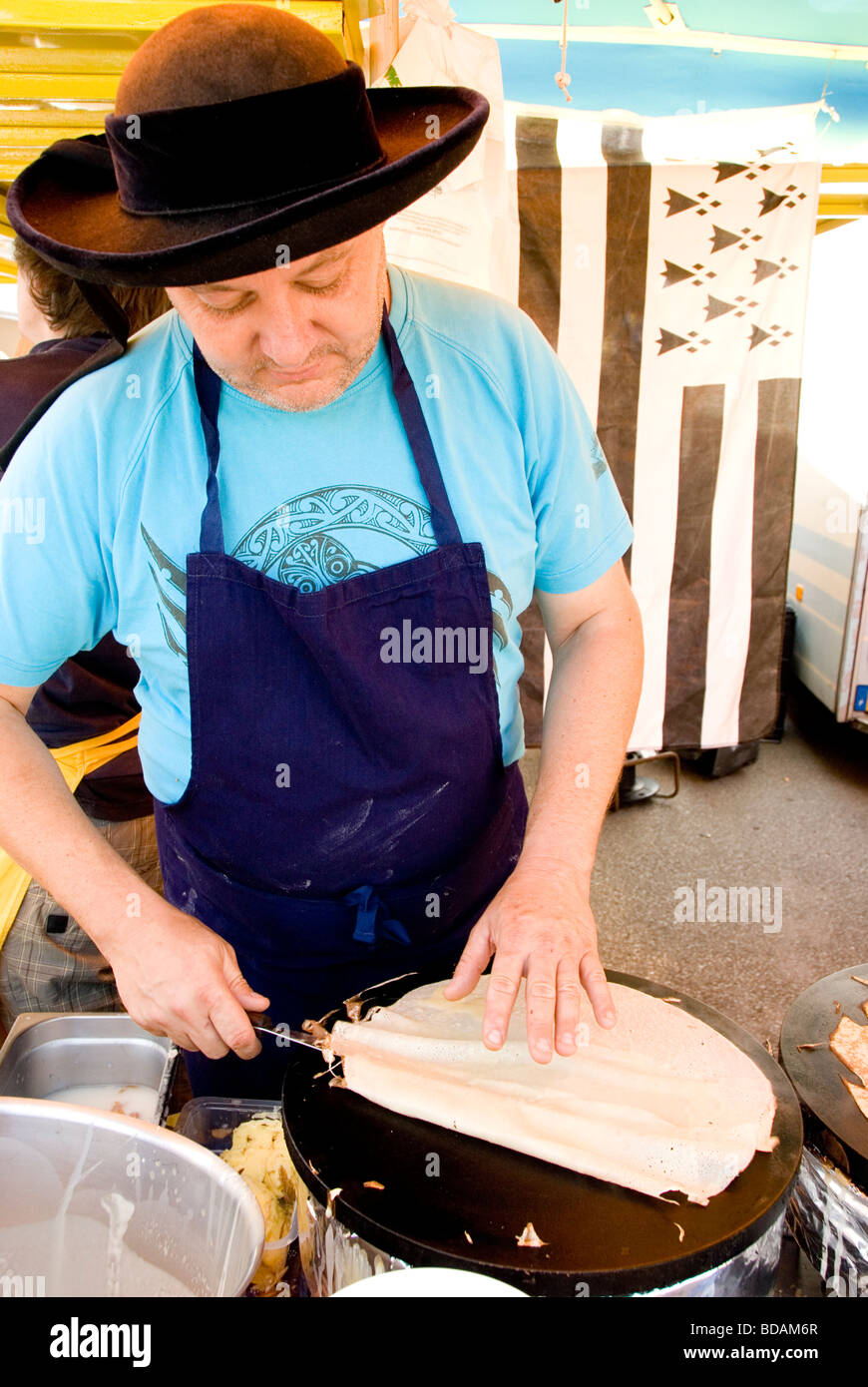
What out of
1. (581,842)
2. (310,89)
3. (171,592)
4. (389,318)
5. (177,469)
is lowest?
(581,842)

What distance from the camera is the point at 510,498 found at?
150cm

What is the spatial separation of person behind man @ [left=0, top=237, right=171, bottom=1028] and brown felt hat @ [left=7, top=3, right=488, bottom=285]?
1087mm

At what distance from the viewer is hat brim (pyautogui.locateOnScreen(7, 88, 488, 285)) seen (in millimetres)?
1069

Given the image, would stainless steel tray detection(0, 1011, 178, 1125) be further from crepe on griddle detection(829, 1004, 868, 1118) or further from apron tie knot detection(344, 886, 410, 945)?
crepe on griddle detection(829, 1004, 868, 1118)

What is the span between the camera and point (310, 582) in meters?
1.43

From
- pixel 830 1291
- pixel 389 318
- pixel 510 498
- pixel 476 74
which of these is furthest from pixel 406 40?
pixel 830 1291

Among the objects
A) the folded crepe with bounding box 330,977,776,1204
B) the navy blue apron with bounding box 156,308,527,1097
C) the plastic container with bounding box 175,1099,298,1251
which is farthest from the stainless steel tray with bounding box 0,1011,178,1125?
the folded crepe with bounding box 330,977,776,1204

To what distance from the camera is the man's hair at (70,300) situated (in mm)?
2172

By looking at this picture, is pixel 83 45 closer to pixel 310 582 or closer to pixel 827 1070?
pixel 310 582

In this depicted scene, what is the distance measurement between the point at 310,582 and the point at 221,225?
508mm

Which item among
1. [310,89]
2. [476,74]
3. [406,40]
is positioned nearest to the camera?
[310,89]

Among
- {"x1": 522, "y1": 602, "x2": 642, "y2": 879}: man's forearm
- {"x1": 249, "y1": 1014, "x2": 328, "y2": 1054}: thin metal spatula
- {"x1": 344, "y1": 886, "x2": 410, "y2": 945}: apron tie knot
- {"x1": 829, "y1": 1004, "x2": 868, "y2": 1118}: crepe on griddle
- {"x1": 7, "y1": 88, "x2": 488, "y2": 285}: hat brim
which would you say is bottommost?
{"x1": 344, "y1": 886, "x2": 410, "y2": 945}: apron tie knot
